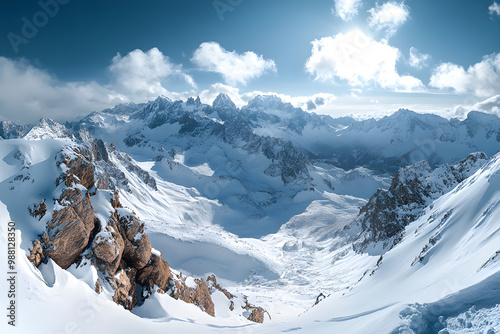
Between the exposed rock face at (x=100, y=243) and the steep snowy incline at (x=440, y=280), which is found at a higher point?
the exposed rock face at (x=100, y=243)

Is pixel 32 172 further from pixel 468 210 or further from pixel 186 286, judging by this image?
pixel 468 210

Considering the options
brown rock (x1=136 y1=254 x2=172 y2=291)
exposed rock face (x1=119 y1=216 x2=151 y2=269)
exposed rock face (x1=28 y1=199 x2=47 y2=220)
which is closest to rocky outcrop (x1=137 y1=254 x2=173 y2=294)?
brown rock (x1=136 y1=254 x2=172 y2=291)

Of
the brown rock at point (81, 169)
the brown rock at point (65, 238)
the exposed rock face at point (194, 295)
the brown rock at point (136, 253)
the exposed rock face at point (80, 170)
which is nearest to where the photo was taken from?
the brown rock at point (65, 238)

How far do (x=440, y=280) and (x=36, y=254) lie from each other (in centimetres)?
2751

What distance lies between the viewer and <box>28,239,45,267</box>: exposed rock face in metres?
19.6

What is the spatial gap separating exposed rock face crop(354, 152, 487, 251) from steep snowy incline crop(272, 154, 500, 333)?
47.9 metres

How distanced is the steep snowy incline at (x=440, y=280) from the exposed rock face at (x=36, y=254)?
63.3ft

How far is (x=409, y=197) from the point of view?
8781 cm

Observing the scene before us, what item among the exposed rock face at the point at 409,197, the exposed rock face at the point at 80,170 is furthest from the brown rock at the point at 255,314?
the exposed rock face at the point at 409,197

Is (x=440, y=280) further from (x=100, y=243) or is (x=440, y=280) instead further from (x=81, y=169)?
(x=81, y=169)

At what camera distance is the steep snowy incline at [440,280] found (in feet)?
34.5

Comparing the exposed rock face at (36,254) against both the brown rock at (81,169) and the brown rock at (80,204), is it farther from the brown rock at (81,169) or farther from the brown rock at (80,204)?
the brown rock at (81,169)

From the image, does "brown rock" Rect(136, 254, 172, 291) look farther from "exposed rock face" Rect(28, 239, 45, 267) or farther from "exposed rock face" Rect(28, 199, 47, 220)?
"exposed rock face" Rect(28, 199, 47, 220)

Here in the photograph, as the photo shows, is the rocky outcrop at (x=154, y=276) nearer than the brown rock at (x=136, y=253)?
No
